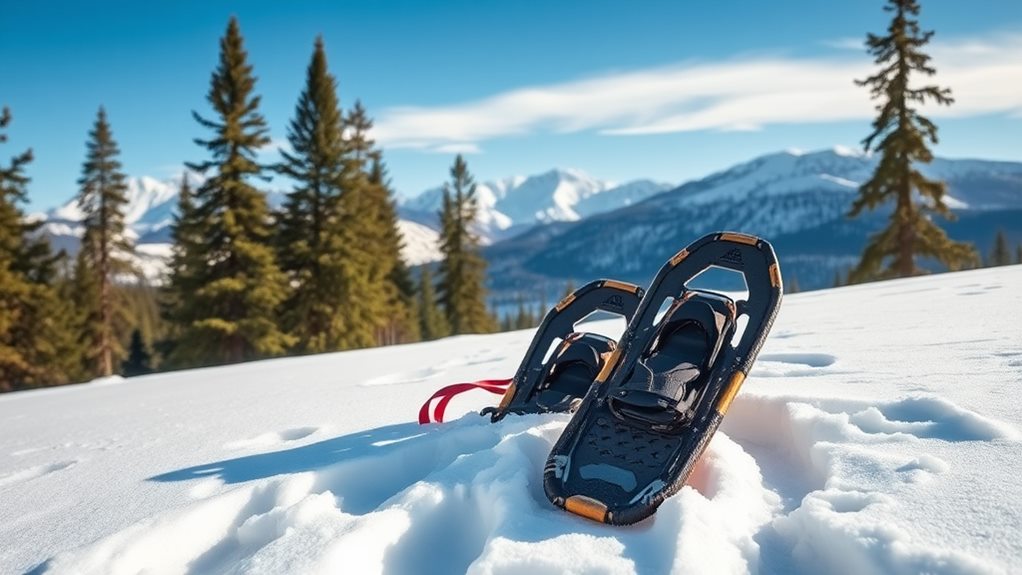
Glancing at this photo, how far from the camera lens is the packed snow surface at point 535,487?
6.89ft

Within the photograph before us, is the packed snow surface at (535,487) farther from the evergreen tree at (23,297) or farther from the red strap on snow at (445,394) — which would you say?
the evergreen tree at (23,297)

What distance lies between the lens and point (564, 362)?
398cm

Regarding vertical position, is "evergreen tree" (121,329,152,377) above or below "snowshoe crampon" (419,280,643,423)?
below

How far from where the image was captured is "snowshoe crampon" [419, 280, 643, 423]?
12.5 ft

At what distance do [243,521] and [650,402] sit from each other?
1.97 meters

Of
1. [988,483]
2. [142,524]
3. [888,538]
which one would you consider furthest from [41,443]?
[988,483]

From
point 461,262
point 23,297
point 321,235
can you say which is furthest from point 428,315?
point 23,297

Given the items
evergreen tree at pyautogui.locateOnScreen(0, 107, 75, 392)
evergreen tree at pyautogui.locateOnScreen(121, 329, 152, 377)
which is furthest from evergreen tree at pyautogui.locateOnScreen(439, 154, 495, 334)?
evergreen tree at pyautogui.locateOnScreen(121, 329, 152, 377)

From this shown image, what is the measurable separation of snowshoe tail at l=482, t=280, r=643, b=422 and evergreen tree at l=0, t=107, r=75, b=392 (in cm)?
2407

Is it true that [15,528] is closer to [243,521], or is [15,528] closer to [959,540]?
[243,521]

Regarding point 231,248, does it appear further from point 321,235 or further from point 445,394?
point 445,394

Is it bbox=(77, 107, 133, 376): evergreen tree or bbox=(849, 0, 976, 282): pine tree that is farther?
bbox=(77, 107, 133, 376): evergreen tree

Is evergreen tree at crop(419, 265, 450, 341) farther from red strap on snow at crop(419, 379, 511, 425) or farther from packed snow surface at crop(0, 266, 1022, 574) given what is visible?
packed snow surface at crop(0, 266, 1022, 574)

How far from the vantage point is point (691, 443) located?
8.91ft
